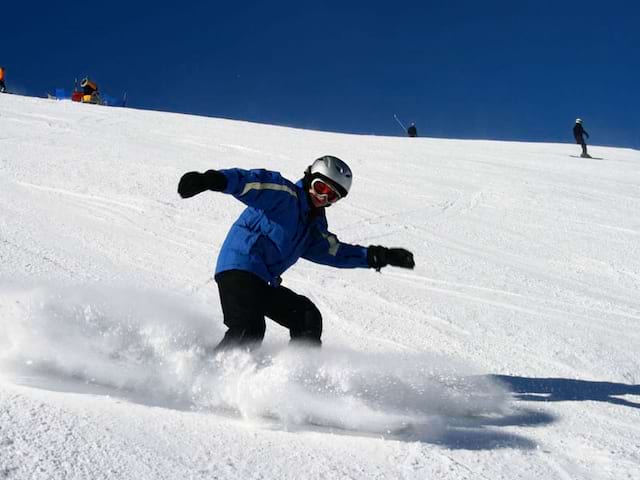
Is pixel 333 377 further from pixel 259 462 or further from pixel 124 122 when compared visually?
pixel 124 122

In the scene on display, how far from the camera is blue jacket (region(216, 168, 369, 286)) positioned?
384 centimetres

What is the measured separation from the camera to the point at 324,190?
13.3 ft

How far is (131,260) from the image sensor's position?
21.8 feet

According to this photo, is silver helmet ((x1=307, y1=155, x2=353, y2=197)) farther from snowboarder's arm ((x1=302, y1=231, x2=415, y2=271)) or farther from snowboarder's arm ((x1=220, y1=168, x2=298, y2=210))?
snowboarder's arm ((x1=302, y1=231, x2=415, y2=271))

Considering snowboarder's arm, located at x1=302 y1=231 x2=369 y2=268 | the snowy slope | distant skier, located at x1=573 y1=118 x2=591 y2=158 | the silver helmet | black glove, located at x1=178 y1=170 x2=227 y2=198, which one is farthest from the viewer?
distant skier, located at x1=573 y1=118 x2=591 y2=158

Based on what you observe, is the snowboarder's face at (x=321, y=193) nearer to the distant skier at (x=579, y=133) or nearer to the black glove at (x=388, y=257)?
the black glove at (x=388, y=257)

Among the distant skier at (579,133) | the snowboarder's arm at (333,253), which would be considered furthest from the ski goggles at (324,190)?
the distant skier at (579,133)

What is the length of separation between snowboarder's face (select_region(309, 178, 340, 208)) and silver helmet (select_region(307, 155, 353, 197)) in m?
0.03

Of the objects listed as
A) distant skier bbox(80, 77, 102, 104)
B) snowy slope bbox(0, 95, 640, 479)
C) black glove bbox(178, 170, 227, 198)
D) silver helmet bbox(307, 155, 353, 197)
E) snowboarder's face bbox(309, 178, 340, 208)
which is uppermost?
distant skier bbox(80, 77, 102, 104)

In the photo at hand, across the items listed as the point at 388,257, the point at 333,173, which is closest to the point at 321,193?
the point at 333,173

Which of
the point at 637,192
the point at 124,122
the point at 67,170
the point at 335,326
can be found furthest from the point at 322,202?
the point at 124,122

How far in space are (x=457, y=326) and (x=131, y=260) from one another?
3.29m

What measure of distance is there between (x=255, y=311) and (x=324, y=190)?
2.85 feet

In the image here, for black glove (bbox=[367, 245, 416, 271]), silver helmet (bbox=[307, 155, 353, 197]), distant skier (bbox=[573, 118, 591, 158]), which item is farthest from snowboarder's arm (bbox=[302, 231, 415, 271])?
distant skier (bbox=[573, 118, 591, 158])
